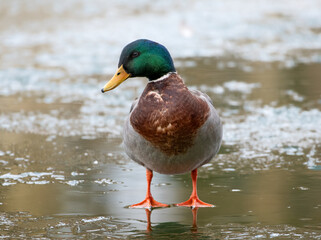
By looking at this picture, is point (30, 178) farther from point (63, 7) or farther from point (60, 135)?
point (63, 7)

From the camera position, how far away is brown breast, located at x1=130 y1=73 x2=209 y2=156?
403 cm

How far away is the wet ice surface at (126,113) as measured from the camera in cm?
387

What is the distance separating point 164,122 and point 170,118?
0.14 feet

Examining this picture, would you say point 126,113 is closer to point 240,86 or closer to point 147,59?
point 240,86

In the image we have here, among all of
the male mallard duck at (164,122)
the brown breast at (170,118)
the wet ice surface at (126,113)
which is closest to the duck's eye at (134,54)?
the male mallard duck at (164,122)

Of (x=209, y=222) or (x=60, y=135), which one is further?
(x=60, y=135)

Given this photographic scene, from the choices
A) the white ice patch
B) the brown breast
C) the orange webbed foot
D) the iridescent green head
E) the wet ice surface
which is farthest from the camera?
the white ice patch

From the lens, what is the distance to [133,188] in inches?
185

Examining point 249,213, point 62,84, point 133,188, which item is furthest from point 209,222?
point 62,84

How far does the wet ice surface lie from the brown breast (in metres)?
0.42

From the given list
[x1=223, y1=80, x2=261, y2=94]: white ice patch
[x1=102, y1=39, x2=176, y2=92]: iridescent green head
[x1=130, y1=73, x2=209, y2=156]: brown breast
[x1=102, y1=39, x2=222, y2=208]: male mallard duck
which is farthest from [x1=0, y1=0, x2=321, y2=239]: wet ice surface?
[x1=102, y1=39, x2=176, y2=92]: iridescent green head

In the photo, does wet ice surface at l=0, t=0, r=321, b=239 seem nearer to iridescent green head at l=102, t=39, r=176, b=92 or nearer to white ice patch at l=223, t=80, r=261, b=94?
white ice patch at l=223, t=80, r=261, b=94

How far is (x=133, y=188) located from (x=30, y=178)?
0.76 m

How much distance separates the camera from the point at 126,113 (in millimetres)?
7406
